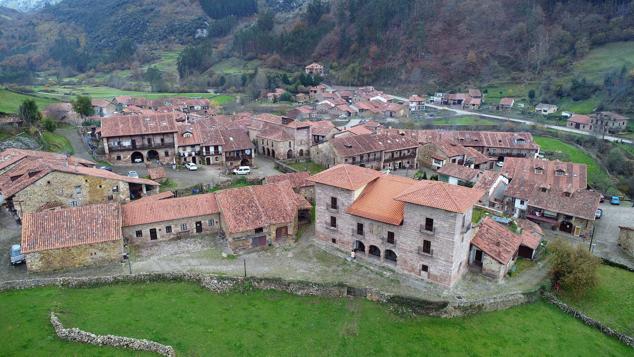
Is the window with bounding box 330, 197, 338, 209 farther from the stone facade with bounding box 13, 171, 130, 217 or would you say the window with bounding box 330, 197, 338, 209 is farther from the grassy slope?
the grassy slope

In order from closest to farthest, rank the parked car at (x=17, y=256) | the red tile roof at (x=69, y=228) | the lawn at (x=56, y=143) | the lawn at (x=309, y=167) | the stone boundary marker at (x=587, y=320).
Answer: the stone boundary marker at (x=587, y=320) → the red tile roof at (x=69, y=228) → the parked car at (x=17, y=256) → the lawn at (x=56, y=143) → the lawn at (x=309, y=167)

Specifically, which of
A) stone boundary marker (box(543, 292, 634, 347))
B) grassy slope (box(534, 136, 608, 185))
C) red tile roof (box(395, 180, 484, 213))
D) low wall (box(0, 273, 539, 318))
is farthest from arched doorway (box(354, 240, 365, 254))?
grassy slope (box(534, 136, 608, 185))

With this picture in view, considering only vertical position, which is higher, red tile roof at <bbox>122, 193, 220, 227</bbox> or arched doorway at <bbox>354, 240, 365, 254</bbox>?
red tile roof at <bbox>122, 193, 220, 227</bbox>

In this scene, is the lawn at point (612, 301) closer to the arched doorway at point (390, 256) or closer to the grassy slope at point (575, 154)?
the arched doorway at point (390, 256)

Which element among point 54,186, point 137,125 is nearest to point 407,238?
point 54,186

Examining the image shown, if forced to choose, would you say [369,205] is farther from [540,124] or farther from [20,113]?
[540,124]

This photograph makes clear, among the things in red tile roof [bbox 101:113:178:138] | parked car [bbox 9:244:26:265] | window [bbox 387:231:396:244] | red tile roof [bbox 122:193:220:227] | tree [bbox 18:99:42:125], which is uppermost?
tree [bbox 18:99:42:125]

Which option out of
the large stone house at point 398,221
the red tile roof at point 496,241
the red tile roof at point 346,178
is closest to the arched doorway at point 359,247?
the large stone house at point 398,221
